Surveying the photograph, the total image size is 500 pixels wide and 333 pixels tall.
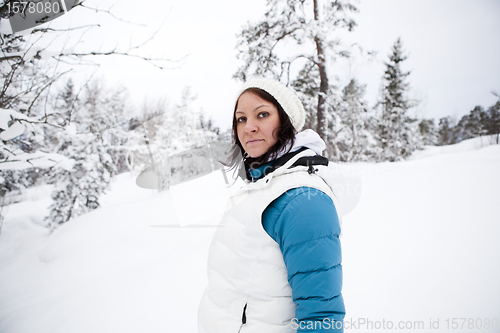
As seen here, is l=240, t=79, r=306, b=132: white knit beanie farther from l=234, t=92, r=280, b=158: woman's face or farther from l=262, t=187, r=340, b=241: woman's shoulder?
l=262, t=187, r=340, b=241: woman's shoulder

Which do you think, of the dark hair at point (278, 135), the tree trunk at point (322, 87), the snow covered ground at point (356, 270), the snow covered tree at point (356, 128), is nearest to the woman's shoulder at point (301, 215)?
the dark hair at point (278, 135)

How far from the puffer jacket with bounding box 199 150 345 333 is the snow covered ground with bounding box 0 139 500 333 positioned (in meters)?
1.46

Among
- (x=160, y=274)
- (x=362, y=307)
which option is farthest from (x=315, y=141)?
(x=160, y=274)

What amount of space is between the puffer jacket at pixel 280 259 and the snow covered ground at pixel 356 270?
4.79ft

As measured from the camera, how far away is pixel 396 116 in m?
21.0

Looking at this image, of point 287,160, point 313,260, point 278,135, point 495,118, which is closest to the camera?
point 313,260

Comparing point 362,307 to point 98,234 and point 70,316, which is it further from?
point 98,234

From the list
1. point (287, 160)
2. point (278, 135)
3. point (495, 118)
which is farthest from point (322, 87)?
point (495, 118)

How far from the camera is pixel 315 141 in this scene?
1.11 metres

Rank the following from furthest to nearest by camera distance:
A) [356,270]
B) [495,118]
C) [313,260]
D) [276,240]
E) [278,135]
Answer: [495,118], [356,270], [278,135], [276,240], [313,260]

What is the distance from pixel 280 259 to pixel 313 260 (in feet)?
0.60

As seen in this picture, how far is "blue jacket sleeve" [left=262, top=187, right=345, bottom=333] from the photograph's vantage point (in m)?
0.70

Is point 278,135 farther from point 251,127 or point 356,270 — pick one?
point 356,270

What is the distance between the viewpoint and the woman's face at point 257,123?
3.62 ft
